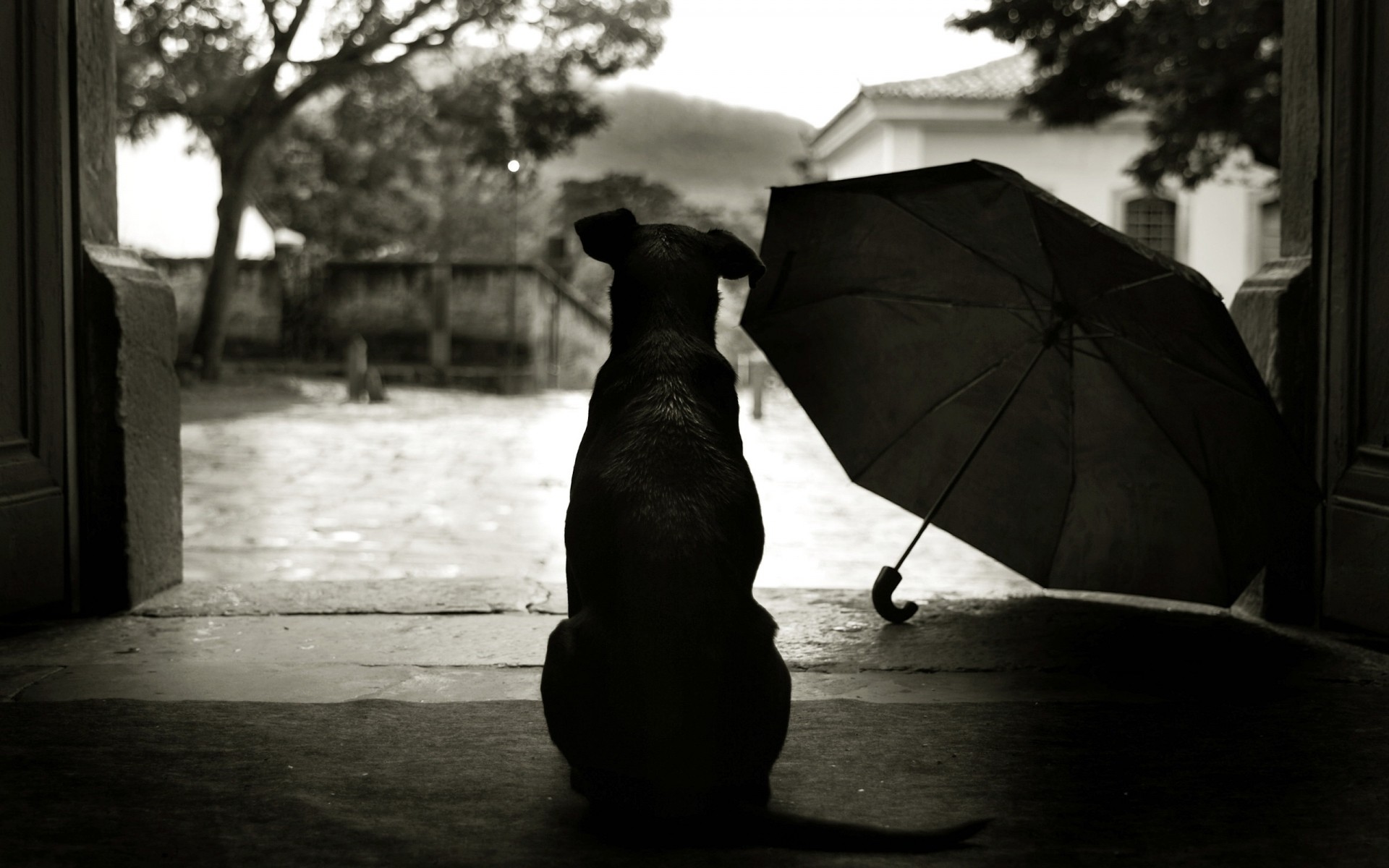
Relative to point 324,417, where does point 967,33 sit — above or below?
above

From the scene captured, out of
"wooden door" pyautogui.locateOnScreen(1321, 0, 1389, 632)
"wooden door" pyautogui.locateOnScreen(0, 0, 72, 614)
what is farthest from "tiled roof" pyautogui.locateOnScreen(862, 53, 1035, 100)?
"wooden door" pyautogui.locateOnScreen(0, 0, 72, 614)

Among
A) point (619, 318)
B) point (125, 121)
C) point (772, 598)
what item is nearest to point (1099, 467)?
point (772, 598)

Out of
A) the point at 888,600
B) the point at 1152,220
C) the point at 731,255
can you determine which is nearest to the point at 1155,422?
the point at 888,600

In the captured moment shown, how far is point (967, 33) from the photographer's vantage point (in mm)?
14773

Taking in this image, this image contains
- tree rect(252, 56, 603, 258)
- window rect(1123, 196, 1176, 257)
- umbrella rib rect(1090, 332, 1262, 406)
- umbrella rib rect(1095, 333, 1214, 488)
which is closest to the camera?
umbrella rib rect(1090, 332, 1262, 406)

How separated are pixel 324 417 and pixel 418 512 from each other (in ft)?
29.8

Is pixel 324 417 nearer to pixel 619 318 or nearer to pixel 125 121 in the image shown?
pixel 125 121

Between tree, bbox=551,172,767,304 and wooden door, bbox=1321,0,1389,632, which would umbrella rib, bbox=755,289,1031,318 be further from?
tree, bbox=551,172,767,304

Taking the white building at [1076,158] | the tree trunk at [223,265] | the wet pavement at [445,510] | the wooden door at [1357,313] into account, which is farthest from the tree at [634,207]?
the wooden door at [1357,313]

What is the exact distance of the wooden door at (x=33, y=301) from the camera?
398 centimetres

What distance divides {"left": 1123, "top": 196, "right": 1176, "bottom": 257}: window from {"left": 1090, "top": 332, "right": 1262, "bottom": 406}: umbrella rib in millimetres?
24964

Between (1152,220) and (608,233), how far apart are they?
26.8 metres

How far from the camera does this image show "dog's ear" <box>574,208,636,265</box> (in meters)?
2.78

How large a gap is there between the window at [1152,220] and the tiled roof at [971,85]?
3643mm
